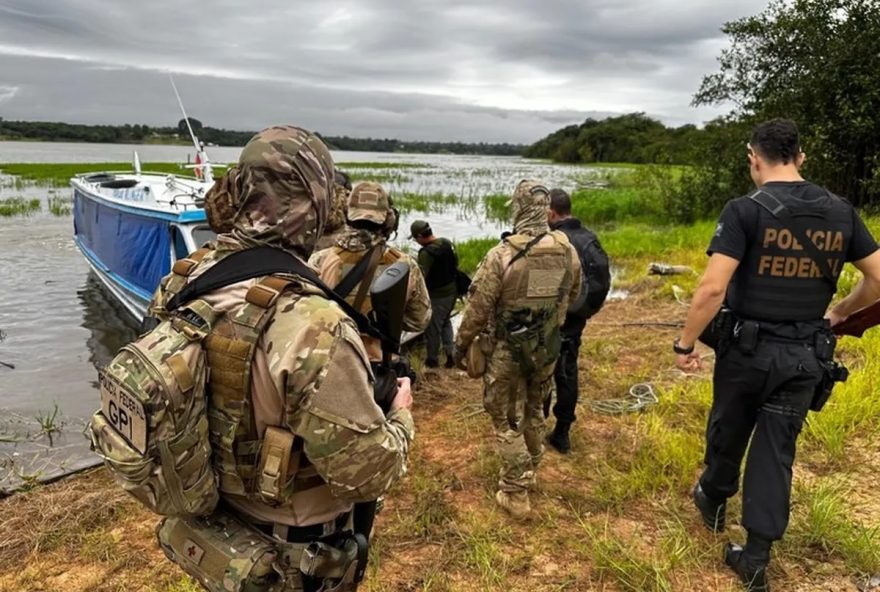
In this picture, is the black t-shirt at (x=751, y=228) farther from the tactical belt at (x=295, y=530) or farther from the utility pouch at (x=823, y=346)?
the tactical belt at (x=295, y=530)

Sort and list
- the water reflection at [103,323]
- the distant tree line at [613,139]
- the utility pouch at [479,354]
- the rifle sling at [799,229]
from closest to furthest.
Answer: the rifle sling at [799,229], the utility pouch at [479,354], the water reflection at [103,323], the distant tree line at [613,139]

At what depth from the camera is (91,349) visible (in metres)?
8.03

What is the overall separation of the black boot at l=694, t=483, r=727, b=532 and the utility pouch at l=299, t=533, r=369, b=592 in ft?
7.16

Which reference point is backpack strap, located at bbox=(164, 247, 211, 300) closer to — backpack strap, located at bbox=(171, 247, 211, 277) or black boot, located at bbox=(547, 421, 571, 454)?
backpack strap, located at bbox=(171, 247, 211, 277)

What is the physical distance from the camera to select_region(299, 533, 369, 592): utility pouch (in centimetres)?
156

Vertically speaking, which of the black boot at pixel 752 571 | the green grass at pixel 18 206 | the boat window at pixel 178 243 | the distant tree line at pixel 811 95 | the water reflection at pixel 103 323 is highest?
the distant tree line at pixel 811 95

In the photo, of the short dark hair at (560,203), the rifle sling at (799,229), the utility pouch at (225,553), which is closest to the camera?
the utility pouch at (225,553)

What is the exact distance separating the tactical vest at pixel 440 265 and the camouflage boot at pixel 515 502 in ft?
9.22

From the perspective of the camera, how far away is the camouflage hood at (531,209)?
3393 millimetres

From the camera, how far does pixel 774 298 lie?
2.58 metres

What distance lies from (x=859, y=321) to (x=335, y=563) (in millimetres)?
2721

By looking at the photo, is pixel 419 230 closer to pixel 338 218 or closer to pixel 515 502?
pixel 338 218

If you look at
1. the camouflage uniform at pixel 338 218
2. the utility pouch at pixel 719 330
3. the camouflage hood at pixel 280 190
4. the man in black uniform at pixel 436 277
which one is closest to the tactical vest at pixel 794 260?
the utility pouch at pixel 719 330

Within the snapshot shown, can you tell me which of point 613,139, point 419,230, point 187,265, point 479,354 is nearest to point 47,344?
point 419,230
